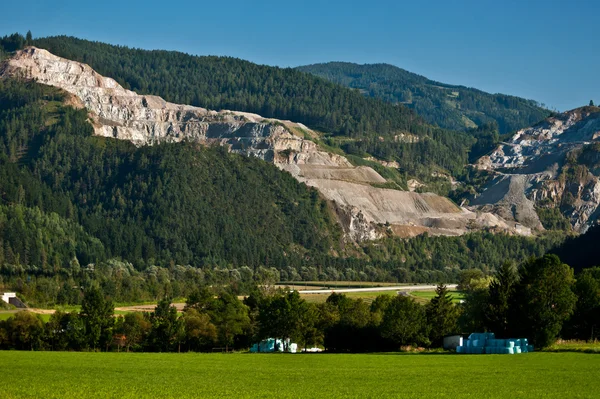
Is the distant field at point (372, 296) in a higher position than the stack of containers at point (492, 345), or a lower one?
higher

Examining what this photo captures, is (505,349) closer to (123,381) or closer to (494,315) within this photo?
(494,315)

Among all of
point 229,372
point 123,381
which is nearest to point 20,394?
point 123,381

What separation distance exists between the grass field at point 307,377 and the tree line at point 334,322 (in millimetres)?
13367

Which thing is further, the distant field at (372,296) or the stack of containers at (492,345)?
the distant field at (372,296)

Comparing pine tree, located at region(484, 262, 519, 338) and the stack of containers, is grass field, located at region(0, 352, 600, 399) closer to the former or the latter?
the stack of containers

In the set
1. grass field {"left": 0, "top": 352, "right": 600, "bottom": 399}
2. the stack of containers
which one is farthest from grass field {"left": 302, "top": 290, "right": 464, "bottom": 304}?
grass field {"left": 0, "top": 352, "right": 600, "bottom": 399}

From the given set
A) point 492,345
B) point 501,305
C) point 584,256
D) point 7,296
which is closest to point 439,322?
point 501,305

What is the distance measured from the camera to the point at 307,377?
6181 centimetres

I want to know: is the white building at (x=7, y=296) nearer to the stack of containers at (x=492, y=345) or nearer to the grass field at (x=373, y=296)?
the grass field at (x=373, y=296)

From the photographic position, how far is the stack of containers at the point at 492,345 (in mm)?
85562

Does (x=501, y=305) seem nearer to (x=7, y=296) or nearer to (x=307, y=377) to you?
(x=307, y=377)

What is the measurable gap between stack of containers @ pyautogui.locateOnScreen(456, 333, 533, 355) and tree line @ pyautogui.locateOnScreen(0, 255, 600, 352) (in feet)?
9.05

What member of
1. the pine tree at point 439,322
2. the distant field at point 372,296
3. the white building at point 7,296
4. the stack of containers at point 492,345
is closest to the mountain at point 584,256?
the distant field at point 372,296

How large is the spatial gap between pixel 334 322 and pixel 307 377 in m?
46.8
